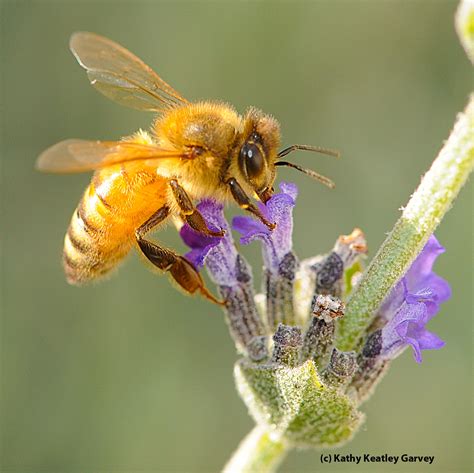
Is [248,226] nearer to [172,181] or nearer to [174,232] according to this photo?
[172,181]

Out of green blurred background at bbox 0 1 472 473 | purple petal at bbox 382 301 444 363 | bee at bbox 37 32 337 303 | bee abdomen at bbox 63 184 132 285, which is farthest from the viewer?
green blurred background at bbox 0 1 472 473

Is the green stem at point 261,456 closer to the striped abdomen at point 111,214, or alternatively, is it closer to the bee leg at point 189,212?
the bee leg at point 189,212

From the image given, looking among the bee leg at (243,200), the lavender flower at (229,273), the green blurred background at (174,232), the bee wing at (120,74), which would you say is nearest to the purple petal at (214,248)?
the lavender flower at (229,273)

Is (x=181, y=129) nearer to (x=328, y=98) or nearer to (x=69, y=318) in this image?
(x=69, y=318)

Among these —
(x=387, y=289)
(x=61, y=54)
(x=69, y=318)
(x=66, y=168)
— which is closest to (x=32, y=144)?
(x=61, y=54)

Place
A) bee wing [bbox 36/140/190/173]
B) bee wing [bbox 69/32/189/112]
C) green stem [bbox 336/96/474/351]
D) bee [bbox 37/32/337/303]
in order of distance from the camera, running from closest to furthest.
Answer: green stem [bbox 336/96/474/351] < bee wing [bbox 36/140/190/173] < bee [bbox 37/32/337/303] < bee wing [bbox 69/32/189/112]

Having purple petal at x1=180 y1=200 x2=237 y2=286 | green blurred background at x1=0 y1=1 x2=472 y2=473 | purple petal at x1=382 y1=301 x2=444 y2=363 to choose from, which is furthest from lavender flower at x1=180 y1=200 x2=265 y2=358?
green blurred background at x1=0 y1=1 x2=472 y2=473

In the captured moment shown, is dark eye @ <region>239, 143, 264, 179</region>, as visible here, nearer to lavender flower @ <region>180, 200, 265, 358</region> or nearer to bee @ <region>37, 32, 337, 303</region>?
bee @ <region>37, 32, 337, 303</region>
